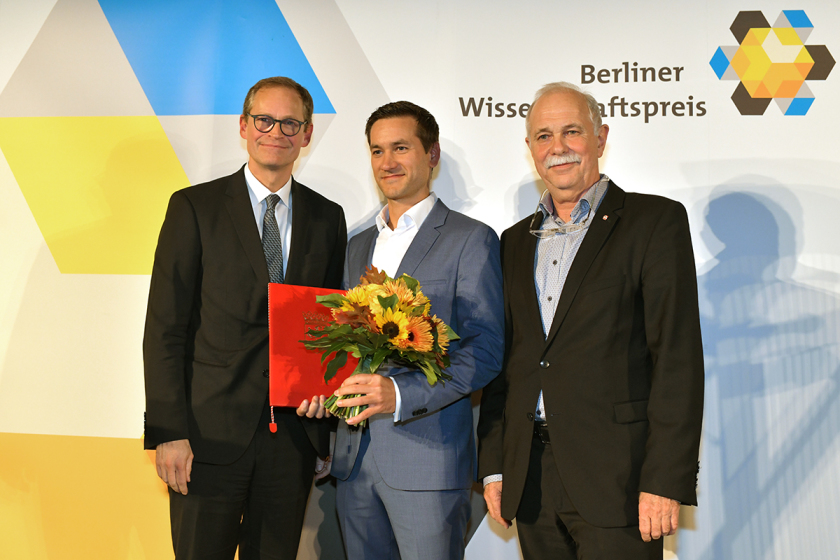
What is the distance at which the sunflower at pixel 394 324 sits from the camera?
1.90 metres

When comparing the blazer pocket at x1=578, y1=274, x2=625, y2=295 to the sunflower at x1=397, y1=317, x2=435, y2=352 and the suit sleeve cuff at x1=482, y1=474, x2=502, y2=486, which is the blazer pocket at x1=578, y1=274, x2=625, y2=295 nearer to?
the sunflower at x1=397, y1=317, x2=435, y2=352

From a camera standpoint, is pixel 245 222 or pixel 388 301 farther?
pixel 245 222

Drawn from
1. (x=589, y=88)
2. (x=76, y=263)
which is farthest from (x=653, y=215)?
(x=76, y=263)

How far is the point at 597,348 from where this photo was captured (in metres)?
2.08

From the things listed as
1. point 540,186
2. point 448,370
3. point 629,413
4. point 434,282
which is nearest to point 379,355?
point 448,370

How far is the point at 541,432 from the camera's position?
85.5 inches

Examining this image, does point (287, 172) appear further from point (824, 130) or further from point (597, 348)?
point (824, 130)

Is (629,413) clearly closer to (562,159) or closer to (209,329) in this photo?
(562,159)

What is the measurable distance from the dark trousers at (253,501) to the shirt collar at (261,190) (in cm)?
90

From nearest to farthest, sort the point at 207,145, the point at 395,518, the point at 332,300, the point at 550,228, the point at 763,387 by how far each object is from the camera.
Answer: the point at 332,300, the point at 395,518, the point at 550,228, the point at 763,387, the point at 207,145

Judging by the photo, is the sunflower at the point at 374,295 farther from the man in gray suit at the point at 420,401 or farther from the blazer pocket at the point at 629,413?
the blazer pocket at the point at 629,413

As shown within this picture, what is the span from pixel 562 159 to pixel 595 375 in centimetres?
82

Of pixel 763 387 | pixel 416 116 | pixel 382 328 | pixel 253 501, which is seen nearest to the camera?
pixel 382 328

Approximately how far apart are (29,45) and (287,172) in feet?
7.32
